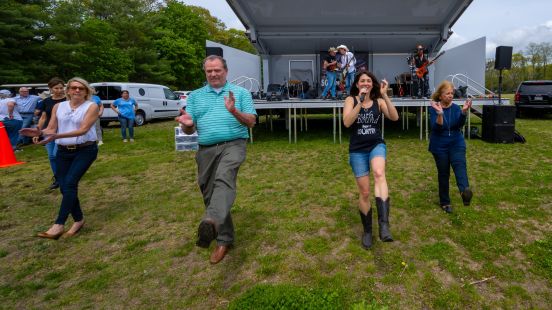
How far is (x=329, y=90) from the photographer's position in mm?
10781

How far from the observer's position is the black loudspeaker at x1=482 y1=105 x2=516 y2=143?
318 inches

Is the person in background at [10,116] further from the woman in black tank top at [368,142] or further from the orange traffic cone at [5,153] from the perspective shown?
the woman in black tank top at [368,142]

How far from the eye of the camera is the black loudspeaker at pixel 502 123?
8.08 metres

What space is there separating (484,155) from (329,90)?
16.3 feet

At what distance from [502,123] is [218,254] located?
26.1ft

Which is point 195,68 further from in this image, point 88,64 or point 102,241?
point 102,241

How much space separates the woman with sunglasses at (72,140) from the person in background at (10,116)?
554 cm

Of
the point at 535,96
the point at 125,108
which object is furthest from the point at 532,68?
the point at 125,108

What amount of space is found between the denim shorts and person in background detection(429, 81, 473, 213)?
1105mm

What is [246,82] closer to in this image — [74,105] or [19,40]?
[74,105]

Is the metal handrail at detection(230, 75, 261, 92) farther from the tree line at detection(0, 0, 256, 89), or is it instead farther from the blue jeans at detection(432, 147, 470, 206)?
the tree line at detection(0, 0, 256, 89)

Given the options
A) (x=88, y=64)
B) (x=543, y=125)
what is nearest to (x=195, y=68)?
(x=88, y=64)

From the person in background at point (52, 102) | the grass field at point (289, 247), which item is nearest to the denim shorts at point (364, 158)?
the grass field at point (289, 247)

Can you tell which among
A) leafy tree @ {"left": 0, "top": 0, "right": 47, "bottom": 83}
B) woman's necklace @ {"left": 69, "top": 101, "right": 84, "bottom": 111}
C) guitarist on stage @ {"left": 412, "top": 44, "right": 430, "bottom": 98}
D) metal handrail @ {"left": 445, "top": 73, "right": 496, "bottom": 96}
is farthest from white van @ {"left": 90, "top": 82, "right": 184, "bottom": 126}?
leafy tree @ {"left": 0, "top": 0, "right": 47, "bottom": 83}
